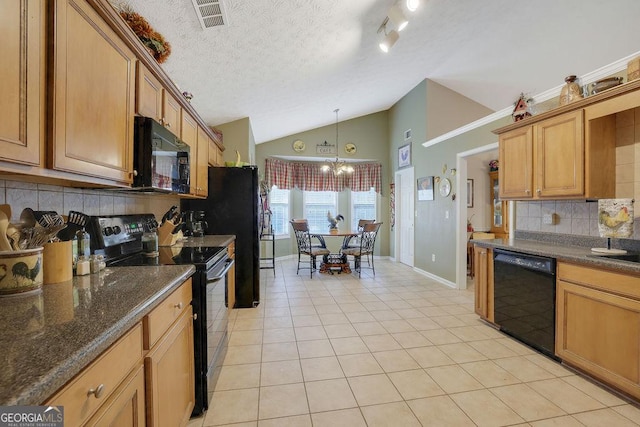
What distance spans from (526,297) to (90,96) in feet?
10.3

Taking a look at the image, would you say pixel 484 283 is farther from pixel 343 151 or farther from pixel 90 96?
pixel 343 151

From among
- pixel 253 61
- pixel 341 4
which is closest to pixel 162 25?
pixel 253 61

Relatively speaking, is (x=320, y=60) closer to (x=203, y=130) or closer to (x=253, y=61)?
(x=253, y=61)

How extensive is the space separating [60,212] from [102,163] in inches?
18.8

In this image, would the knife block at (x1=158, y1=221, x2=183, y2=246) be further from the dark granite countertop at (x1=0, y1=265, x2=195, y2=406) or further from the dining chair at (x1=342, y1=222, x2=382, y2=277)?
the dining chair at (x1=342, y1=222, x2=382, y2=277)

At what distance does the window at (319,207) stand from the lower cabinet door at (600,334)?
5001 millimetres

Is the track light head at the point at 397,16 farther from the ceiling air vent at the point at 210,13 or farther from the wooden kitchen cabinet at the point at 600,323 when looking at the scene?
the wooden kitchen cabinet at the point at 600,323

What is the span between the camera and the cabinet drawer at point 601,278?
5.61 ft

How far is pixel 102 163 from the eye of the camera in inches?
50.6

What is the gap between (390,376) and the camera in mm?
2029

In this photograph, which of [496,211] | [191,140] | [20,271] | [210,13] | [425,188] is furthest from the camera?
[496,211]

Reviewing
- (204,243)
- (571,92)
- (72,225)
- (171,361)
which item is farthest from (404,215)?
(72,225)

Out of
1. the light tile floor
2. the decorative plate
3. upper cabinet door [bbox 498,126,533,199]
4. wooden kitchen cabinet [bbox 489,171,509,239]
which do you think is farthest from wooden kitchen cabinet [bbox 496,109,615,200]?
the decorative plate

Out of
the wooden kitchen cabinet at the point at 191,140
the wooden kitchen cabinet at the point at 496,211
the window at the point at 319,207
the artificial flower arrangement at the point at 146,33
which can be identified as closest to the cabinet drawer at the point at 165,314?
the wooden kitchen cabinet at the point at 191,140
